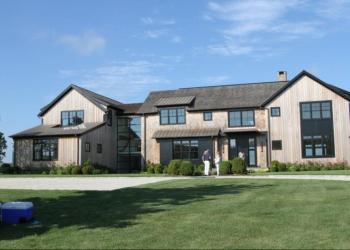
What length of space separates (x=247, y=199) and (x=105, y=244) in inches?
253

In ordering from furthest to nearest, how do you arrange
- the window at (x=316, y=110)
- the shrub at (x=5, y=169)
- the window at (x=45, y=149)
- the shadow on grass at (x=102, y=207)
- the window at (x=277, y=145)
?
1. the window at (x=45, y=149)
2. the shrub at (x=5, y=169)
3. the window at (x=277, y=145)
4. the window at (x=316, y=110)
5. the shadow on grass at (x=102, y=207)

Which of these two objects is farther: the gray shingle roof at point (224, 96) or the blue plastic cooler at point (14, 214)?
the gray shingle roof at point (224, 96)

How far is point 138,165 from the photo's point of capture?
4588 centimetres

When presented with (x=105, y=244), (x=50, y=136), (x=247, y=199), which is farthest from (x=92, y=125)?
(x=105, y=244)

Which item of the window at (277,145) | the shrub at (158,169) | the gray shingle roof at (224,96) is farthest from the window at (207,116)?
the shrub at (158,169)

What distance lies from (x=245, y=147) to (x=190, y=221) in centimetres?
3023

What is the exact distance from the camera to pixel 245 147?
131ft

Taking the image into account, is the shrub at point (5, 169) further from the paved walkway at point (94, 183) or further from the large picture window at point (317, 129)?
the large picture window at point (317, 129)

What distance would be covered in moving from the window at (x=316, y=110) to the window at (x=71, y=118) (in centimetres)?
2031

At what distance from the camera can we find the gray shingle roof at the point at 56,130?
3978 centimetres

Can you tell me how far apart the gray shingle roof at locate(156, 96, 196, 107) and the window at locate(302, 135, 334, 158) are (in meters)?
10.9

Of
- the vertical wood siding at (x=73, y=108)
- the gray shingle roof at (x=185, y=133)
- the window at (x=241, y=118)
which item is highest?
the vertical wood siding at (x=73, y=108)

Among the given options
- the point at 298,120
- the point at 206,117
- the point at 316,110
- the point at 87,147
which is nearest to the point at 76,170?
the point at 87,147

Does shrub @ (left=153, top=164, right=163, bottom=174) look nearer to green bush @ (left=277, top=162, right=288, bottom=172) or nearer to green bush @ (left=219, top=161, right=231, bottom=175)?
green bush @ (left=219, top=161, right=231, bottom=175)
